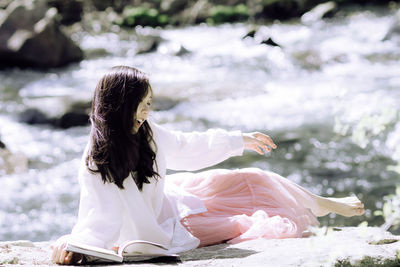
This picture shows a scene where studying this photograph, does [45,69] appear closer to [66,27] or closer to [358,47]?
[66,27]

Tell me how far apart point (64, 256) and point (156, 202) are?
58 centimetres

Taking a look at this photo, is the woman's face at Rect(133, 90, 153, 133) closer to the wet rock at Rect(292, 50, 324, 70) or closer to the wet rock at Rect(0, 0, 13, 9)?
the wet rock at Rect(292, 50, 324, 70)

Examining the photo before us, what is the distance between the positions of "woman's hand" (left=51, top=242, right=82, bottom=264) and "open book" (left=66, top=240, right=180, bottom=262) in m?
0.04

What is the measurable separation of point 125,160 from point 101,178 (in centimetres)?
15

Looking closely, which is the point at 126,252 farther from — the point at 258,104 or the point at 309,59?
the point at 309,59

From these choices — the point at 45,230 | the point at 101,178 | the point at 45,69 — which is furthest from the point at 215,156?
the point at 45,69

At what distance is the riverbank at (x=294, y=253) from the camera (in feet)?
7.64

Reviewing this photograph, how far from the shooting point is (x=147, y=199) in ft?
9.52

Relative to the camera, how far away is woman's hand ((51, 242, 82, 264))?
2.56m

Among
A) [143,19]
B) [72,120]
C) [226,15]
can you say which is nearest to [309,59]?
[72,120]

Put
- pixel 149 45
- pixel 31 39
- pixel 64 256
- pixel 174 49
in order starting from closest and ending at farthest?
pixel 64 256 < pixel 31 39 < pixel 174 49 < pixel 149 45

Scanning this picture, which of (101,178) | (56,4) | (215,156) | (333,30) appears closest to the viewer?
(101,178)

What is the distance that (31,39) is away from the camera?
12922mm

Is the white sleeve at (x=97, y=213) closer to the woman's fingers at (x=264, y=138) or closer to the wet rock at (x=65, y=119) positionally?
the woman's fingers at (x=264, y=138)
